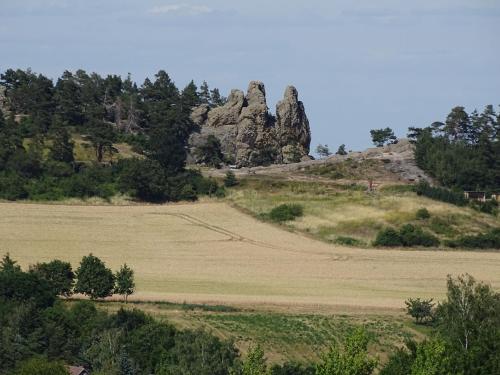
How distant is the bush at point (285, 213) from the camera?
116062 mm

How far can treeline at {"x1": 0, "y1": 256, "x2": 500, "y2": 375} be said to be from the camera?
5603 centimetres

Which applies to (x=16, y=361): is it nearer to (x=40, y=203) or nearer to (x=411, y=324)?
(x=411, y=324)

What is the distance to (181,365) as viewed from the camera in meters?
62.7

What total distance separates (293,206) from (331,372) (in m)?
65.1

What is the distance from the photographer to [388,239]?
108812 mm

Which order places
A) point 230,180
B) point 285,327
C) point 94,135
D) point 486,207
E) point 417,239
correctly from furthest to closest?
point 94,135 < point 230,180 < point 486,207 < point 417,239 < point 285,327

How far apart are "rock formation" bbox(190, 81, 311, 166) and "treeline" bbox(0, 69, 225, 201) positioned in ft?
11.3

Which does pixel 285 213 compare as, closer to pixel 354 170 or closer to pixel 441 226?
pixel 441 226

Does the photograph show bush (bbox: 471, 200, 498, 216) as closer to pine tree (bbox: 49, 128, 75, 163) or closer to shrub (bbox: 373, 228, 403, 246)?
shrub (bbox: 373, 228, 403, 246)

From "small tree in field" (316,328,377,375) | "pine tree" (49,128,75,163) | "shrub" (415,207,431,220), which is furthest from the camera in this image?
"pine tree" (49,128,75,163)

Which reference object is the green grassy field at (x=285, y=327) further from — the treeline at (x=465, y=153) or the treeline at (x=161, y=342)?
the treeline at (x=465, y=153)

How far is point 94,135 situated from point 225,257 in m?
39.2

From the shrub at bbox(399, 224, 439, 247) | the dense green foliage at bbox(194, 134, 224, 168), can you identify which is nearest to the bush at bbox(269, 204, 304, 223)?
the shrub at bbox(399, 224, 439, 247)

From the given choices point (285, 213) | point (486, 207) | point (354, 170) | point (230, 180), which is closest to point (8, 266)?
point (285, 213)
